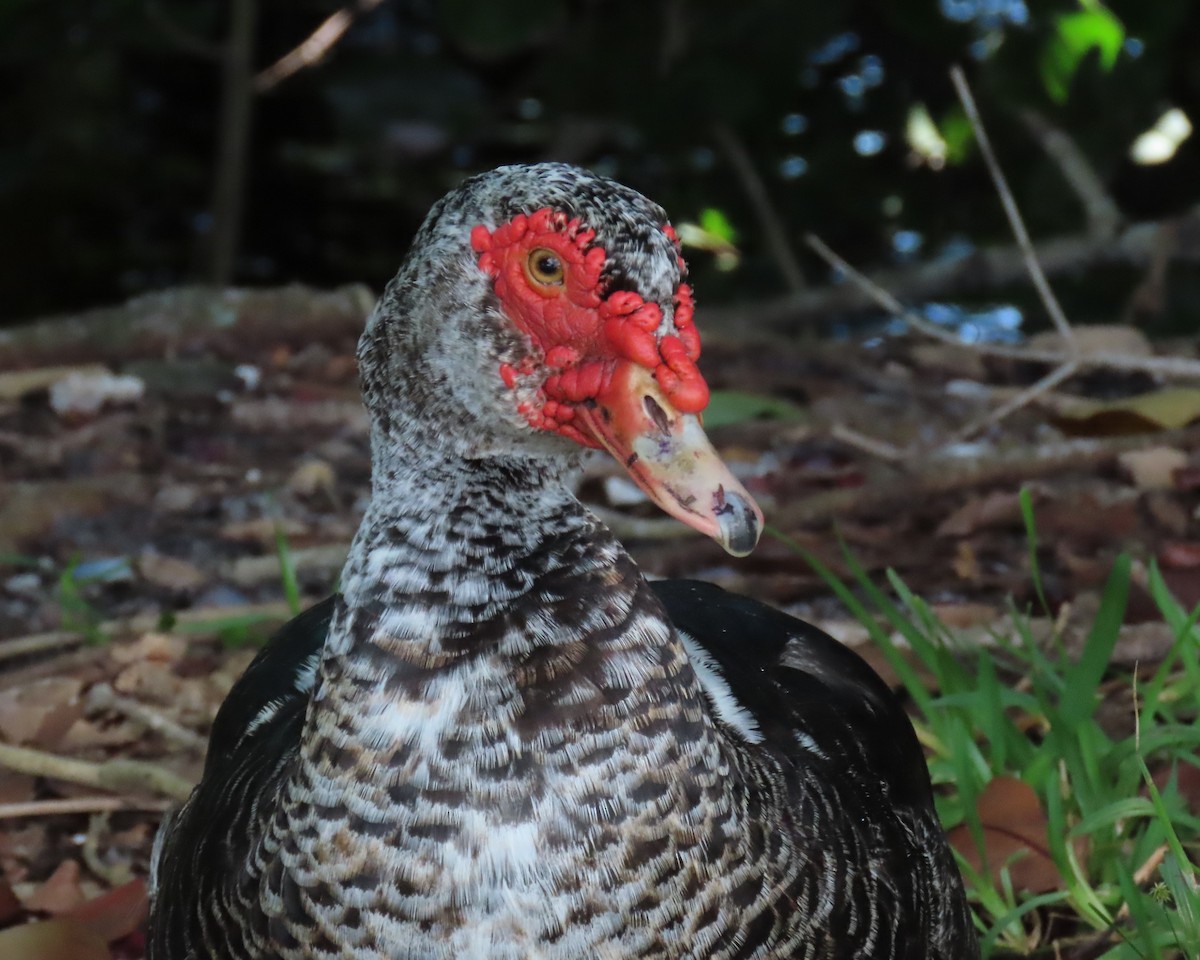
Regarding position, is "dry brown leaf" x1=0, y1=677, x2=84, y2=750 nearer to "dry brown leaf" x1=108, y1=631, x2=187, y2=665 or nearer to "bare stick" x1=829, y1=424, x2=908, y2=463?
"dry brown leaf" x1=108, y1=631, x2=187, y2=665

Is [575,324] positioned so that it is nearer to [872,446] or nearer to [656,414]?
[656,414]

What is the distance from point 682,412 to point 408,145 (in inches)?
166

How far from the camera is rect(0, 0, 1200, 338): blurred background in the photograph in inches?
168

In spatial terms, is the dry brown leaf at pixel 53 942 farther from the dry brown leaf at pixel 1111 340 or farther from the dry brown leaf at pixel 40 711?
the dry brown leaf at pixel 1111 340

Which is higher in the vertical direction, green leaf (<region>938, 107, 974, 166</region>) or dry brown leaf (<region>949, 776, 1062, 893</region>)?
green leaf (<region>938, 107, 974, 166</region>)

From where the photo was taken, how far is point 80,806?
2617mm

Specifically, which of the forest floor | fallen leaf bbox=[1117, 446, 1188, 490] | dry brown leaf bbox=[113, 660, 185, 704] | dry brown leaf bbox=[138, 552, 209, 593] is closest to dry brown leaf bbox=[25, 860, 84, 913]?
the forest floor

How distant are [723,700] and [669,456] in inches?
19.2

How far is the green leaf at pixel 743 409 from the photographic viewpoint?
3688mm

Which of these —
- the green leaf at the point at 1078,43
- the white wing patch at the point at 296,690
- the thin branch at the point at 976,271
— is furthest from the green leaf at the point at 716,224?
the white wing patch at the point at 296,690

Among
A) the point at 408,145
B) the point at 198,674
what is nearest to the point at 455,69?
the point at 408,145

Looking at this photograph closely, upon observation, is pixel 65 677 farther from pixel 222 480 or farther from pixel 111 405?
pixel 111 405

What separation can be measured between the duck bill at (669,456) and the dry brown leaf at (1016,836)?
35.4 inches

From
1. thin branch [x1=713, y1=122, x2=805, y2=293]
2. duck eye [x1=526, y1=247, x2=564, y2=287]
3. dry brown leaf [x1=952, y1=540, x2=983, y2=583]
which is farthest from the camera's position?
Result: thin branch [x1=713, y1=122, x2=805, y2=293]
